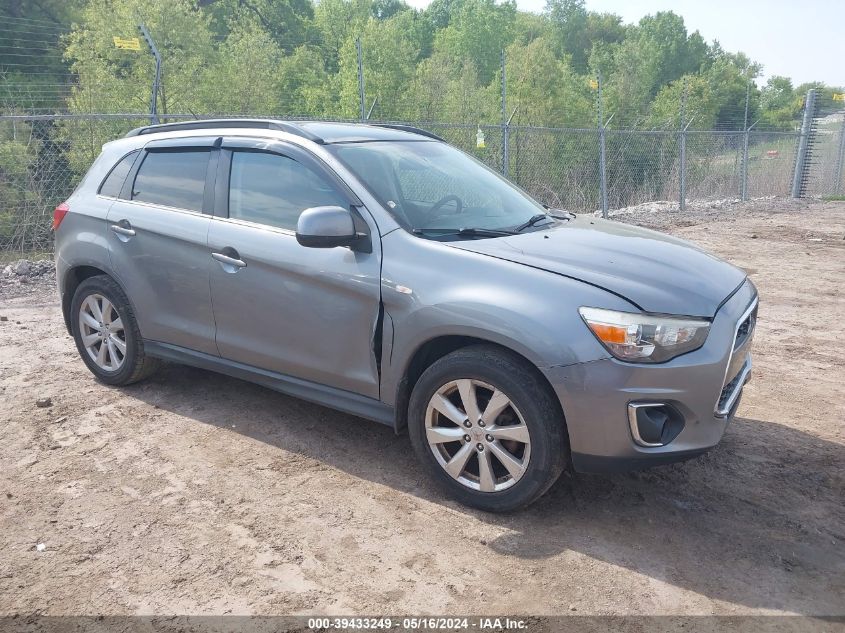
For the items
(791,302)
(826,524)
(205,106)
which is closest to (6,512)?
(826,524)

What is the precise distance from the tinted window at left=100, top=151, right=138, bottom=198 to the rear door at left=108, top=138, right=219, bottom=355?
0.21 feet

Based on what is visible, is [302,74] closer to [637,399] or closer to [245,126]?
[245,126]

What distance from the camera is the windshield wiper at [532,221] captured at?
3.93m

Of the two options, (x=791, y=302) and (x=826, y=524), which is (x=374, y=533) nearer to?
(x=826, y=524)

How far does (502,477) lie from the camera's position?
3336mm

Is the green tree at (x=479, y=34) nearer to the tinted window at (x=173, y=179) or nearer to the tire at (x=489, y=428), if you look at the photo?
the tinted window at (x=173, y=179)

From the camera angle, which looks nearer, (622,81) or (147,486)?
(147,486)

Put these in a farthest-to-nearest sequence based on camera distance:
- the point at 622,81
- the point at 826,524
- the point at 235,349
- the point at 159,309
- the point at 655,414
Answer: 1. the point at 622,81
2. the point at 159,309
3. the point at 235,349
4. the point at 826,524
5. the point at 655,414

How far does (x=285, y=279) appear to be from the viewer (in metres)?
3.87

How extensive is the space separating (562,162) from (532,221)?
15211 millimetres

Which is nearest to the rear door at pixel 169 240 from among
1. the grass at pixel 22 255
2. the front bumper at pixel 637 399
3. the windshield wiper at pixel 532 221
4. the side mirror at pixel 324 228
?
the side mirror at pixel 324 228

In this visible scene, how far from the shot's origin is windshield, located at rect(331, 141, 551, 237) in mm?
3784

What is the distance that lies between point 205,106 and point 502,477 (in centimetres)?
2591

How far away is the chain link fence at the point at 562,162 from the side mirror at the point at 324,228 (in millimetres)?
6504
